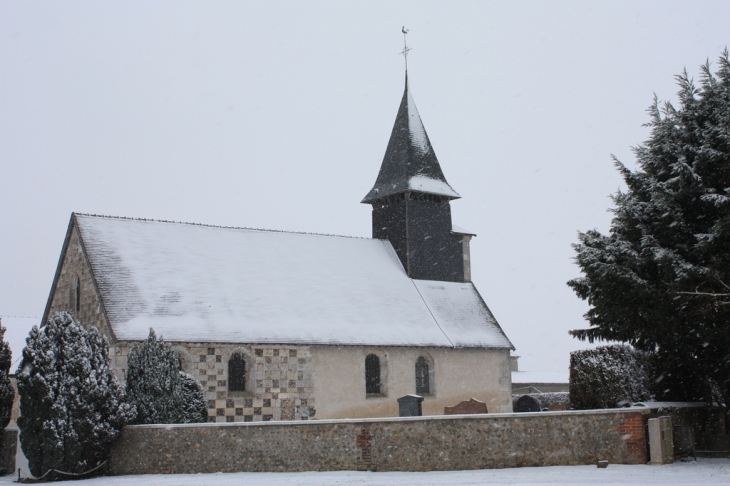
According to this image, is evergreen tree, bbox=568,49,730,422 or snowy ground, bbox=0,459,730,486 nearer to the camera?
snowy ground, bbox=0,459,730,486

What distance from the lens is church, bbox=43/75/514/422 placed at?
2366 cm

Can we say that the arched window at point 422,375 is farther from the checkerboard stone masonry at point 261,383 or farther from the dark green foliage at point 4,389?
the dark green foliage at point 4,389

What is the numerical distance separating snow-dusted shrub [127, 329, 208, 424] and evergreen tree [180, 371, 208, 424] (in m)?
0.87

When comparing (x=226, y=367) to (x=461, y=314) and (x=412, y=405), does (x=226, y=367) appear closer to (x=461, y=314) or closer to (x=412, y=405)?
(x=412, y=405)

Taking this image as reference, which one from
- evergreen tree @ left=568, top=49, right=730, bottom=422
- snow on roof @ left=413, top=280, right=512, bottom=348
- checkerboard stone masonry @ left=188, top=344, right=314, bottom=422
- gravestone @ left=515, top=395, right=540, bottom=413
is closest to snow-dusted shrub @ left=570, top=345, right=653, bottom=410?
evergreen tree @ left=568, top=49, right=730, bottom=422

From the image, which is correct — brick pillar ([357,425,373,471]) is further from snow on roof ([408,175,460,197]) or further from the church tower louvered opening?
snow on roof ([408,175,460,197])

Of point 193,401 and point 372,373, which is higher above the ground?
point 372,373

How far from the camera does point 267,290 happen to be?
2673cm

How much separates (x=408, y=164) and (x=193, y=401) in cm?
1572

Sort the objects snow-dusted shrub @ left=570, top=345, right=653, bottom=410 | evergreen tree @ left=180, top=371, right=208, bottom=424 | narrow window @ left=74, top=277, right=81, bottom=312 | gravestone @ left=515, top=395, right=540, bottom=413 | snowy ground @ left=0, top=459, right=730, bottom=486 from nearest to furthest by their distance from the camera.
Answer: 1. snowy ground @ left=0, top=459, right=730, bottom=486
2. snow-dusted shrub @ left=570, top=345, right=653, bottom=410
3. evergreen tree @ left=180, top=371, right=208, bottom=424
4. narrow window @ left=74, top=277, right=81, bottom=312
5. gravestone @ left=515, top=395, right=540, bottom=413

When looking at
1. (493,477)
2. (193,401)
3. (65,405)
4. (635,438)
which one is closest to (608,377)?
(635,438)

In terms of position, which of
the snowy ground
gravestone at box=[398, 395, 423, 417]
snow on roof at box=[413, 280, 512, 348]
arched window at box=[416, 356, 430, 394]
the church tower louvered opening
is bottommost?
the snowy ground

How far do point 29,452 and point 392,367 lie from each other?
42.5ft

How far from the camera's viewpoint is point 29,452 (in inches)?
666
